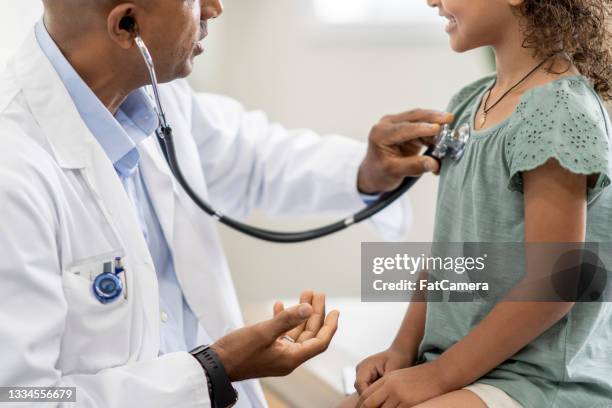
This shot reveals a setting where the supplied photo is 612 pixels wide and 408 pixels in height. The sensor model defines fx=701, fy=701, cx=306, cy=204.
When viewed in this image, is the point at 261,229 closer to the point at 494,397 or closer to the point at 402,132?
the point at 402,132

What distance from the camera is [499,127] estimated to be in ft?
3.32

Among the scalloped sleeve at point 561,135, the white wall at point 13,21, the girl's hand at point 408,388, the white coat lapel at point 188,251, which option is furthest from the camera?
the white wall at point 13,21

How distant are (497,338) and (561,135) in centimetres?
29

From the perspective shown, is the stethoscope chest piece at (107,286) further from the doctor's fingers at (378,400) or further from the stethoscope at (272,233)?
the doctor's fingers at (378,400)

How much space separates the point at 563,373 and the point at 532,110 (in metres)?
0.36

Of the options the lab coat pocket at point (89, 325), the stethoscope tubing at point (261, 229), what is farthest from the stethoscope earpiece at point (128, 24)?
the lab coat pocket at point (89, 325)

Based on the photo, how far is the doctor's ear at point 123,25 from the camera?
40.8 inches

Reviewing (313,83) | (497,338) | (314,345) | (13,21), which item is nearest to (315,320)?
(314,345)

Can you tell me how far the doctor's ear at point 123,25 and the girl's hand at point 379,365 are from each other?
64 cm

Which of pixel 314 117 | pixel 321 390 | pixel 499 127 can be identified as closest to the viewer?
pixel 499 127

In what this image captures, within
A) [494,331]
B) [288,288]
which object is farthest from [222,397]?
[288,288]

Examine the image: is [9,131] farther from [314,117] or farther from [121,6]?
[314,117]

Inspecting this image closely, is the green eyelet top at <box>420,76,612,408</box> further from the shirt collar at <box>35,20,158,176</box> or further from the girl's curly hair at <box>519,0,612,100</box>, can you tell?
the shirt collar at <box>35,20,158,176</box>

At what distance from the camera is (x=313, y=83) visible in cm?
284
